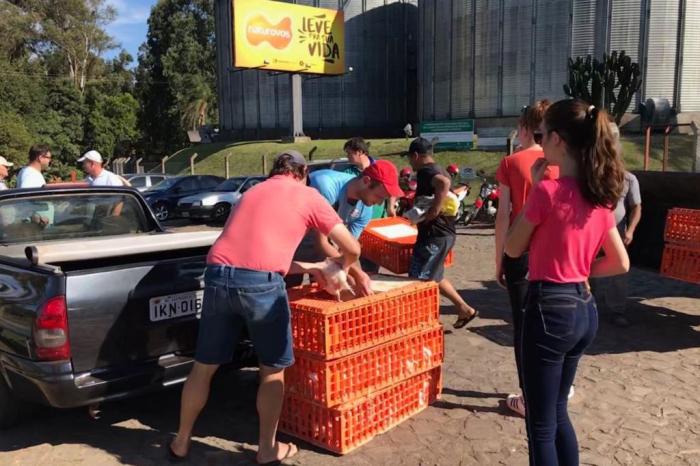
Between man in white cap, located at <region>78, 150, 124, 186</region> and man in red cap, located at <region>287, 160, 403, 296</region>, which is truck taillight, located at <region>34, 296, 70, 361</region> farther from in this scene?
man in white cap, located at <region>78, 150, 124, 186</region>

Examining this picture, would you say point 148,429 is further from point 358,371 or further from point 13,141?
point 13,141

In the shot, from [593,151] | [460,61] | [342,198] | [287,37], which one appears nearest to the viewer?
[593,151]

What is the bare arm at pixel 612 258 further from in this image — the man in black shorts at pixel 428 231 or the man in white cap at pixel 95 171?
the man in white cap at pixel 95 171

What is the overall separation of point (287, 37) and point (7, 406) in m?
37.3

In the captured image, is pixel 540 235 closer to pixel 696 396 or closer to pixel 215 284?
pixel 215 284

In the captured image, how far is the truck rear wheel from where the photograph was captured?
409cm

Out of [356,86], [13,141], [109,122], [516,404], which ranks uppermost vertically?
[356,86]

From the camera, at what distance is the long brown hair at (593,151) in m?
2.60

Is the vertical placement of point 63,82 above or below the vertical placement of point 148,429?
above

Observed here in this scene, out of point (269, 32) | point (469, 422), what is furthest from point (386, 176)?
point (269, 32)

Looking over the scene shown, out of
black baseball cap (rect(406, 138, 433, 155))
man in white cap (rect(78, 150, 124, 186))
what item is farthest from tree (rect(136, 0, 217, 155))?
black baseball cap (rect(406, 138, 433, 155))

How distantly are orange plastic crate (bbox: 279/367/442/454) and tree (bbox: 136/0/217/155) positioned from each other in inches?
2330

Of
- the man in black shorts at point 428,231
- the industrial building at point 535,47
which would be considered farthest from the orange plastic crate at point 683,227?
the industrial building at point 535,47

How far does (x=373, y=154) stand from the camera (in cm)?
3250
